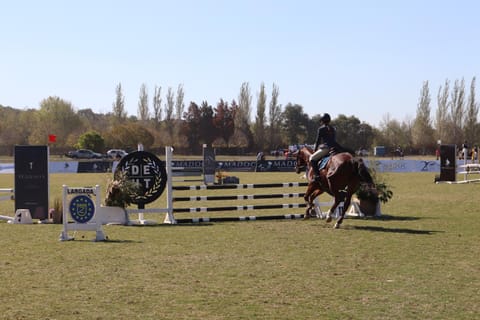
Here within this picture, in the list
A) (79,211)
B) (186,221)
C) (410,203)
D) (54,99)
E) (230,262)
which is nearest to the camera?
(230,262)

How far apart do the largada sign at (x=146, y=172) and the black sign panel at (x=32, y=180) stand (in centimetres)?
182

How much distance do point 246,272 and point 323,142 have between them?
6.43 metres

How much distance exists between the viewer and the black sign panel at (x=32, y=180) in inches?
658

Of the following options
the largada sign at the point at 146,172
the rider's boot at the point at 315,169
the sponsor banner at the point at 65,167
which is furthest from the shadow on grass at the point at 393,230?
the sponsor banner at the point at 65,167

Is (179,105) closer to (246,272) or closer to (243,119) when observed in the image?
(243,119)

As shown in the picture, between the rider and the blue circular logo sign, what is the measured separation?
4.97 meters

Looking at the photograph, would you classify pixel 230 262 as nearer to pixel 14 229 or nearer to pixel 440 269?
pixel 440 269

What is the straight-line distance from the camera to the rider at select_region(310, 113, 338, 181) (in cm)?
1509

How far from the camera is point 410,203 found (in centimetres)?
2170

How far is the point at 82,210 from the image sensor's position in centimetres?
1321

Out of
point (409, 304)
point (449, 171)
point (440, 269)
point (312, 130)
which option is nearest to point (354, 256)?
point (440, 269)

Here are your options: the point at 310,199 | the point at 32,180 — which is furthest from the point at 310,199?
→ the point at 32,180

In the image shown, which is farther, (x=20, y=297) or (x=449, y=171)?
(x=449, y=171)

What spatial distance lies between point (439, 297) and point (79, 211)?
751cm
